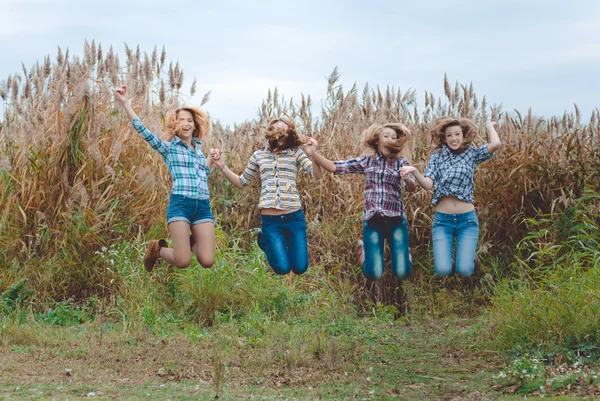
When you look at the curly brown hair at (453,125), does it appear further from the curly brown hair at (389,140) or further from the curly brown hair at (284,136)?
the curly brown hair at (284,136)

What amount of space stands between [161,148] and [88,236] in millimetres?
2136

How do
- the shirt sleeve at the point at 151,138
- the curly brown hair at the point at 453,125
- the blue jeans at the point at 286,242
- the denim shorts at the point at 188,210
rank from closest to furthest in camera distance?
the shirt sleeve at the point at 151,138 → the denim shorts at the point at 188,210 → the blue jeans at the point at 286,242 → the curly brown hair at the point at 453,125

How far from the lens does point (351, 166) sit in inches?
284

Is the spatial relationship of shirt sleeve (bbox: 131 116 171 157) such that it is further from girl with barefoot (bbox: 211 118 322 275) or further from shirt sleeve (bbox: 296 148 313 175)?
shirt sleeve (bbox: 296 148 313 175)

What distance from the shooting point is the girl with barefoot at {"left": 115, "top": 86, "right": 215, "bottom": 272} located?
265 inches

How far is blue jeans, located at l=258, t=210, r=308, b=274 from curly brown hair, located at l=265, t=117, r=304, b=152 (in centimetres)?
67

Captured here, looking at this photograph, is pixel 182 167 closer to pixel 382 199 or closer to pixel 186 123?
pixel 186 123

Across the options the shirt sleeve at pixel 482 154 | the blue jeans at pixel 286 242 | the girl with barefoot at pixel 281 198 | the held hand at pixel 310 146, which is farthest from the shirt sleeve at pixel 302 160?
the shirt sleeve at pixel 482 154

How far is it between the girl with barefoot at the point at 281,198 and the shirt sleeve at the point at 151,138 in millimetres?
737

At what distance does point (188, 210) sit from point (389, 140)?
2098 millimetres

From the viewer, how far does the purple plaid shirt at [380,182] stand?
23.1 feet

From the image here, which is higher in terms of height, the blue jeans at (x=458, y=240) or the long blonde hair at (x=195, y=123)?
the long blonde hair at (x=195, y=123)

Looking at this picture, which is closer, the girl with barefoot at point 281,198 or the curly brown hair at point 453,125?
the girl with barefoot at point 281,198

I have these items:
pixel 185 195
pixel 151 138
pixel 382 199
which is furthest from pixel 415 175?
pixel 151 138
